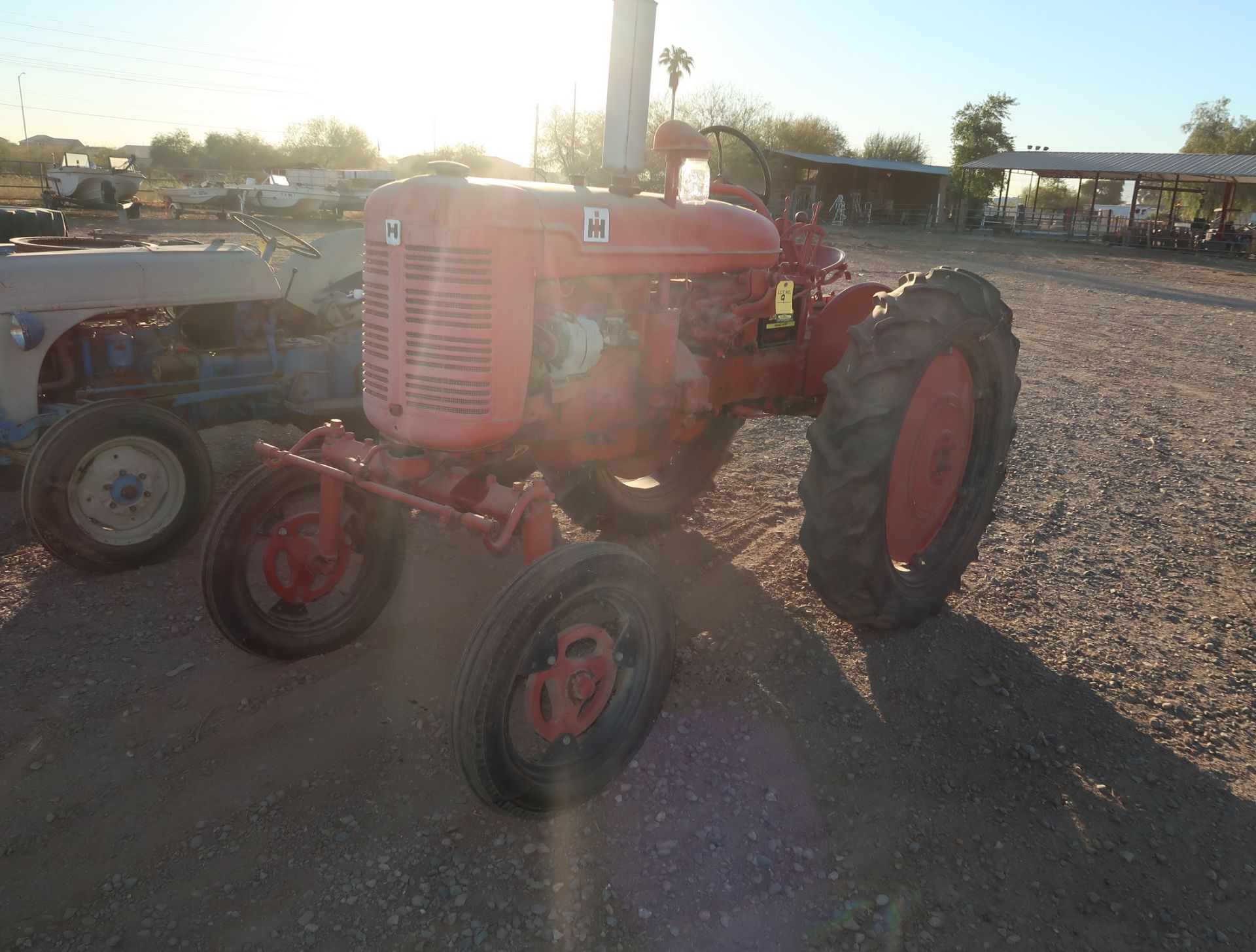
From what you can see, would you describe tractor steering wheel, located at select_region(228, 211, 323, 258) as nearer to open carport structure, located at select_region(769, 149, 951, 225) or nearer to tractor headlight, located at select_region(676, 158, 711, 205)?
tractor headlight, located at select_region(676, 158, 711, 205)

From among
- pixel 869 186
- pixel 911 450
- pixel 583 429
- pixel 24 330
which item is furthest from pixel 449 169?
pixel 869 186

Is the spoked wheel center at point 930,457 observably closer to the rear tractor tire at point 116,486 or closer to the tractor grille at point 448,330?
the tractor grille at point 448,330

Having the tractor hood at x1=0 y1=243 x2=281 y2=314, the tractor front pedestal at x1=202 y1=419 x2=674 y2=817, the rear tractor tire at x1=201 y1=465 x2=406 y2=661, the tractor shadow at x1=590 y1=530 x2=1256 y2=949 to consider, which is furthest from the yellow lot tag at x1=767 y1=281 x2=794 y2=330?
the tractor hood at x1=0 y1=243 x2=281 y2=314

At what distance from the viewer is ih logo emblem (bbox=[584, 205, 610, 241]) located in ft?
9.91

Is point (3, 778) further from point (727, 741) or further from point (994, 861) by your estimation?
point (994, 861)

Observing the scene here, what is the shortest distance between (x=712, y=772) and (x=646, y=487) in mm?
2095

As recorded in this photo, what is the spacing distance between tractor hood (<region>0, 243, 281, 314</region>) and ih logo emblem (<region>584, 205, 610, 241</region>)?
309 cm

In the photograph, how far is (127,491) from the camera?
4246 mm

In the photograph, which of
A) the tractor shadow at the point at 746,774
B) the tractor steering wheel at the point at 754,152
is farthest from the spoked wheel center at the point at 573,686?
the tractor steering wheel at the point at 754,152

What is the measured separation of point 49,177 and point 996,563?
2789 cm

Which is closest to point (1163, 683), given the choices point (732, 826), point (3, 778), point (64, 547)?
point (732, 826)

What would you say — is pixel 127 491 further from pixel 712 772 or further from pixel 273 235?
pixel 712 772

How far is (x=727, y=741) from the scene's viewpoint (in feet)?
9.84

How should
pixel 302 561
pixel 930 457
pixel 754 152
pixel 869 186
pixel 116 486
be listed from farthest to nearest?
pixel 869 186
pixel 116 486
pixel 754 152
pixel 930 457
pixel 302 561
